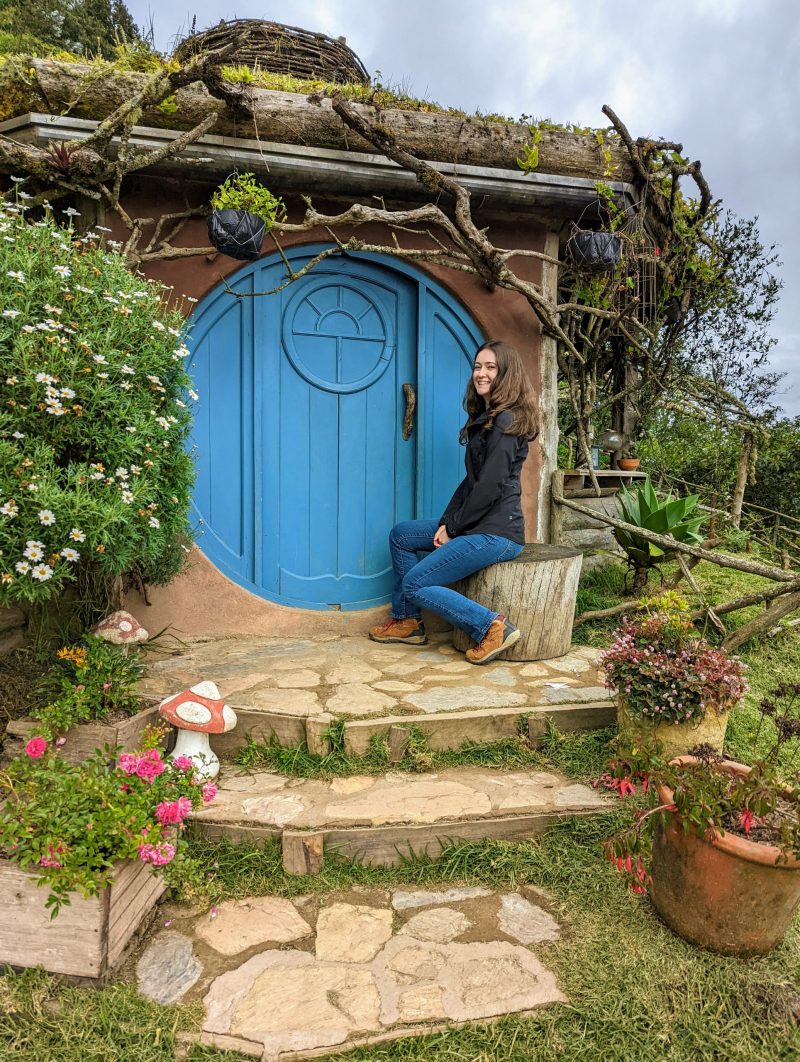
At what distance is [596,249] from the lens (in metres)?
4.60

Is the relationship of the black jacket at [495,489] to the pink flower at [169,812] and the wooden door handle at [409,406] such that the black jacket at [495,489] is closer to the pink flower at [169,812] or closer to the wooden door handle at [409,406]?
the wooden door handle at [409,406]

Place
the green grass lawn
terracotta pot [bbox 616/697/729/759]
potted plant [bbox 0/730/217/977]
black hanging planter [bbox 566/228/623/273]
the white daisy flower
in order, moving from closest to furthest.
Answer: the green grass lawn → potted plant [bbox 0/730/217/977] → the white daisy flower → terracotta pot [bbox 616/697/729/759] → black hanging planter [bbox 566/228/623/273]

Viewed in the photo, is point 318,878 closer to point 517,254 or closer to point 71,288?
point 71,288

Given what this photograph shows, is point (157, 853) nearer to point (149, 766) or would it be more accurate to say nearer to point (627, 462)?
point (149, 766)

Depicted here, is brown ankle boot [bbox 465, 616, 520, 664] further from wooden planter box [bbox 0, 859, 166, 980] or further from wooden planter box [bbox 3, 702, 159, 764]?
wooden planter box [bbox 0, 859, 166, 980]

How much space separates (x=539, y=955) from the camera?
2.31 meters

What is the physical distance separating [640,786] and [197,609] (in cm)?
286

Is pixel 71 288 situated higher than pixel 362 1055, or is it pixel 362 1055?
pixel 71 288

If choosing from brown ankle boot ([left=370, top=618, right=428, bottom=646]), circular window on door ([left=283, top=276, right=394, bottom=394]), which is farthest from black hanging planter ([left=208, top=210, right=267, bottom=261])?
brown ankle boot ([left=370, top=618, right=428, bottom=646])

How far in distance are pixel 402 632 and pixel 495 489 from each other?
1141 millimetres

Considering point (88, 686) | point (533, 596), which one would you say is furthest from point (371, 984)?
point (533, 596)

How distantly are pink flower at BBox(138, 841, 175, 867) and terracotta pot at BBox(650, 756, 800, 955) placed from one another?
1.57 meters

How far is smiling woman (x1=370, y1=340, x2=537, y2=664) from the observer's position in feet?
13.5

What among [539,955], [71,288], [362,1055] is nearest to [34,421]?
[71,288]
